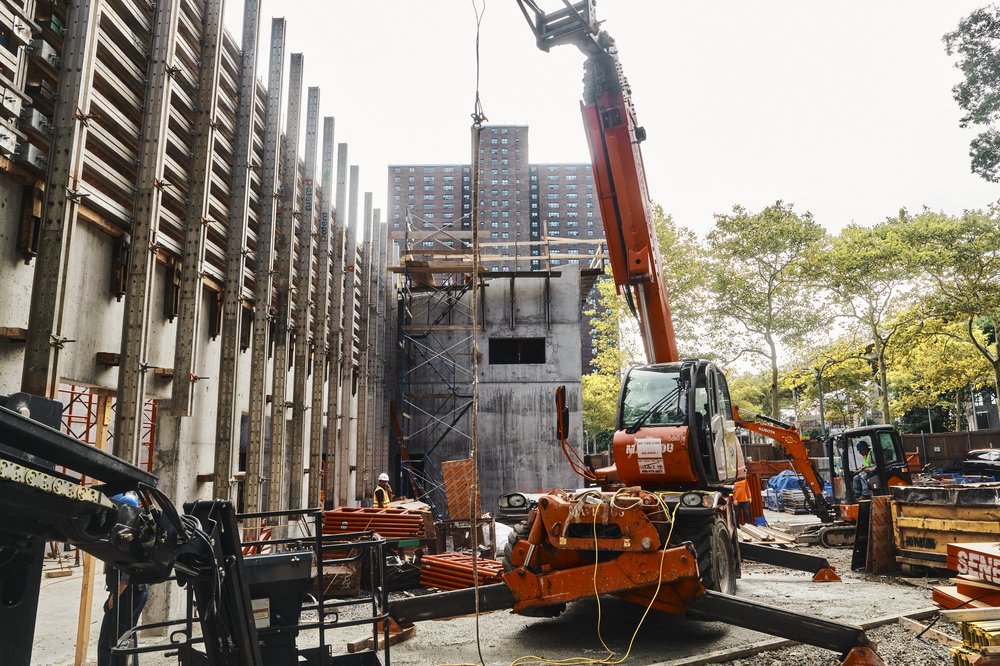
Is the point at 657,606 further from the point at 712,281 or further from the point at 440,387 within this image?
the point at 712,281

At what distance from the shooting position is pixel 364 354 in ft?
57.8

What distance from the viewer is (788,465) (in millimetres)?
28234

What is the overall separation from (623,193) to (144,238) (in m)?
6.38

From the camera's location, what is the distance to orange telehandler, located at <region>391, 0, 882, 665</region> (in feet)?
20.5

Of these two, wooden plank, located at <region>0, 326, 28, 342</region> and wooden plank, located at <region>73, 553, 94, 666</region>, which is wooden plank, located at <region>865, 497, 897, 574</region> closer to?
wooden plank, located at <region>73, 553, 94, 666</region>

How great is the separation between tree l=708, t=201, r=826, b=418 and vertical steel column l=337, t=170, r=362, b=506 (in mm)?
15905

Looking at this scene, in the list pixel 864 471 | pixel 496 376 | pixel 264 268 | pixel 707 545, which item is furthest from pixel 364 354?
pixel 864 471

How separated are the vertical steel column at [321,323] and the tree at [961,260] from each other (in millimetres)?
20728

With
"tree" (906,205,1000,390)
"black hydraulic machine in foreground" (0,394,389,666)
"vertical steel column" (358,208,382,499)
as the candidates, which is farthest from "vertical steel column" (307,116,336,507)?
"tree" (906,205,1000,390)

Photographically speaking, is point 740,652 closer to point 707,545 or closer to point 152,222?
point 707,545

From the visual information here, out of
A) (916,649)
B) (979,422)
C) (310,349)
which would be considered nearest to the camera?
(916,649)

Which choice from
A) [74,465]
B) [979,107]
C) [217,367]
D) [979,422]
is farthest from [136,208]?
[979,422]

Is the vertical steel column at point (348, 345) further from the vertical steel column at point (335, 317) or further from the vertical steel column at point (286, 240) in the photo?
the vertical steel column at point (286, 240)

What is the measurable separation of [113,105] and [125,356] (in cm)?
250
